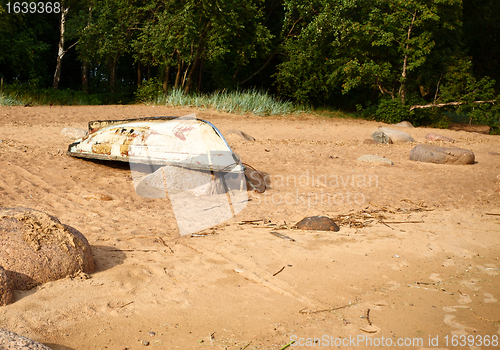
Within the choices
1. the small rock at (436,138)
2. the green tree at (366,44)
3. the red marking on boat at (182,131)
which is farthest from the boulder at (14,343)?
the green tree at (366,44)

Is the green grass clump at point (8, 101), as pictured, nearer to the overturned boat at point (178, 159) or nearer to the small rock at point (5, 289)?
the overturned boat at point (178, 159)

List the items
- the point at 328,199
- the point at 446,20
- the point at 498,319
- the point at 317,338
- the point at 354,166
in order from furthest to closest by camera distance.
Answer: the point at 446,20 < the point at 354,166 < the point at 328,199 < the point at 498,319 < the point at 317,338

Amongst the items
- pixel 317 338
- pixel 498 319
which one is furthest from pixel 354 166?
pixel 317 338

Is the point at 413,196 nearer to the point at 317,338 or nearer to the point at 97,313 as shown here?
the point at 317,338

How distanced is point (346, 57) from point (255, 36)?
3.98 meters

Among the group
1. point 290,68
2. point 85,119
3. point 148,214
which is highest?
point 290,68

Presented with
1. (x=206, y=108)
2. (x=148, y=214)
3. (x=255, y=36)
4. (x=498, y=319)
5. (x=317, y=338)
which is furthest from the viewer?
(x=255, y=36)

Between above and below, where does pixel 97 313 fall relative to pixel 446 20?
below

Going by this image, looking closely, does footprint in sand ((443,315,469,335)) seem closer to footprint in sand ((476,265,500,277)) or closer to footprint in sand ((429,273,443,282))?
footprint in sand ((429,273,443,282))

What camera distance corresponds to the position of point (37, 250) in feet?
9.91

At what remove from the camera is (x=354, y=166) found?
27.6 feet

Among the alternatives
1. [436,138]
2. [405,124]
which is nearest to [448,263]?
[436,138]

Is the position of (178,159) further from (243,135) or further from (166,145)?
(243,135)

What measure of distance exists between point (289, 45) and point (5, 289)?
16.8 meters
